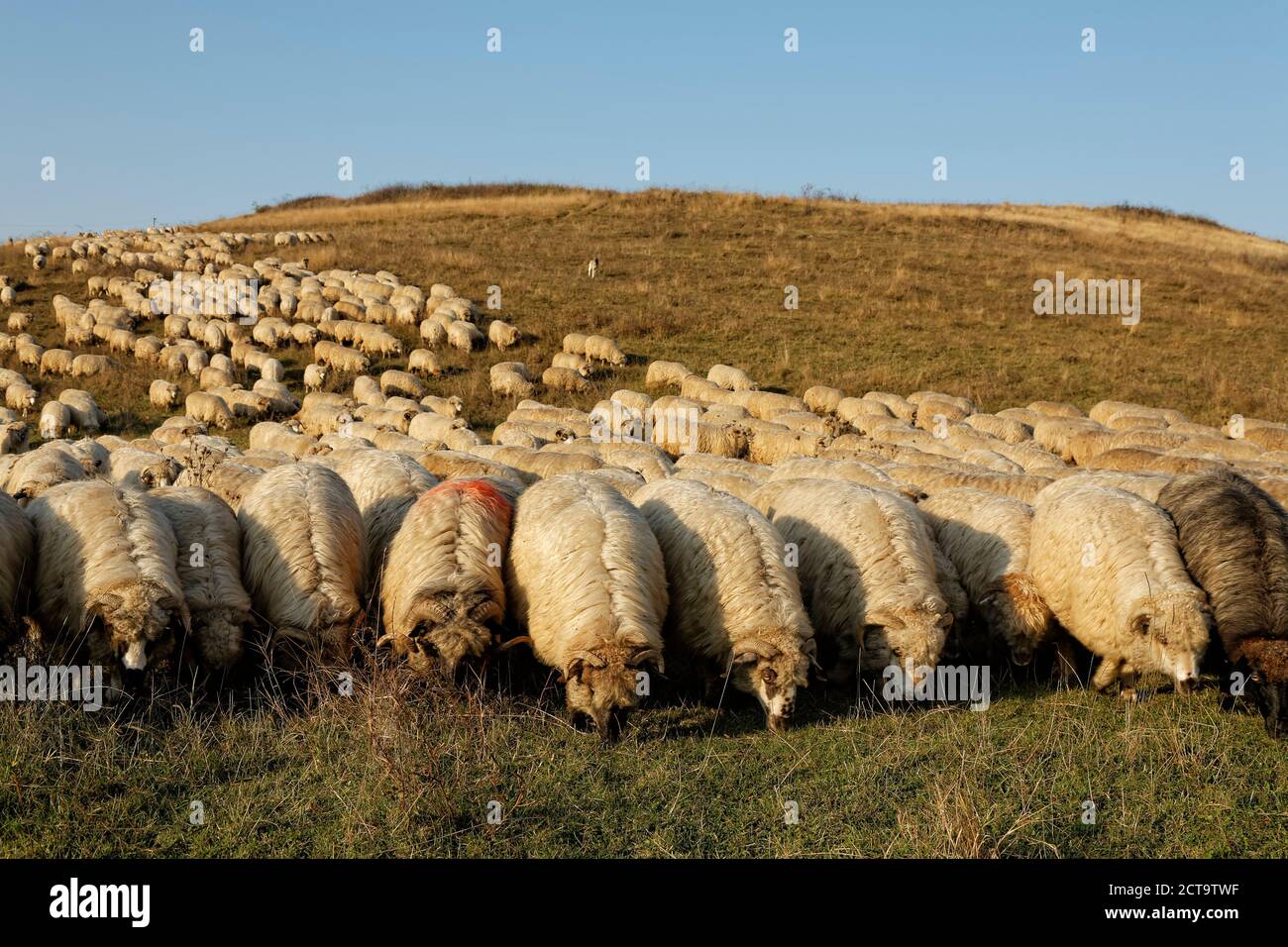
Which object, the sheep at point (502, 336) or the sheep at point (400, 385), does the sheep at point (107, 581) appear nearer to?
the sheep at point (400, 385)

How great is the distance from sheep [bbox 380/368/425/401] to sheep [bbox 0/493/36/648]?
633 inches

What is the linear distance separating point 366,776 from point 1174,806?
509 cm

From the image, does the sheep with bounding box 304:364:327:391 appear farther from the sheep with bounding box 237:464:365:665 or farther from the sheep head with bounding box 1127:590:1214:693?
the sheep head with bounding box 1127:590:1214:693

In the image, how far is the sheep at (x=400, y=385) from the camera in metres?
24.2

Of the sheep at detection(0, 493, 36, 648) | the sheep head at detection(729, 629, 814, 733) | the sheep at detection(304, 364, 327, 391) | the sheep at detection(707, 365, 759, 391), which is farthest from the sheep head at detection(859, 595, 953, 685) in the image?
the sheep at detection(304, 364, 327, 391)

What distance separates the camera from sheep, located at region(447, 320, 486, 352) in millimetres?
27961

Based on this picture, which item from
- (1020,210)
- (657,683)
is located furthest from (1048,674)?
(1020,210)

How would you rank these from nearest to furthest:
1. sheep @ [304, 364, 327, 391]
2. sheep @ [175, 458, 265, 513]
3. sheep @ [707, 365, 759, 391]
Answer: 1. sheep @ [175, 458, 265, 513]
2. sheep @ [304, 364, 327, 391]
3. sheep @ [707, 365, 759, 391]

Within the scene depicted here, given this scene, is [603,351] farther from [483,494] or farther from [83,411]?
[483,494]

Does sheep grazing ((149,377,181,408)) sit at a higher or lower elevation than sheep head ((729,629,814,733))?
higher

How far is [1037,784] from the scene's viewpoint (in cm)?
619

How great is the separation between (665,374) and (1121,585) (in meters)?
18.6

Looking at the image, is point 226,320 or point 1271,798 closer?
point 1271,798

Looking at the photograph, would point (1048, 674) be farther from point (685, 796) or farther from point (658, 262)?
point (658, 262)
